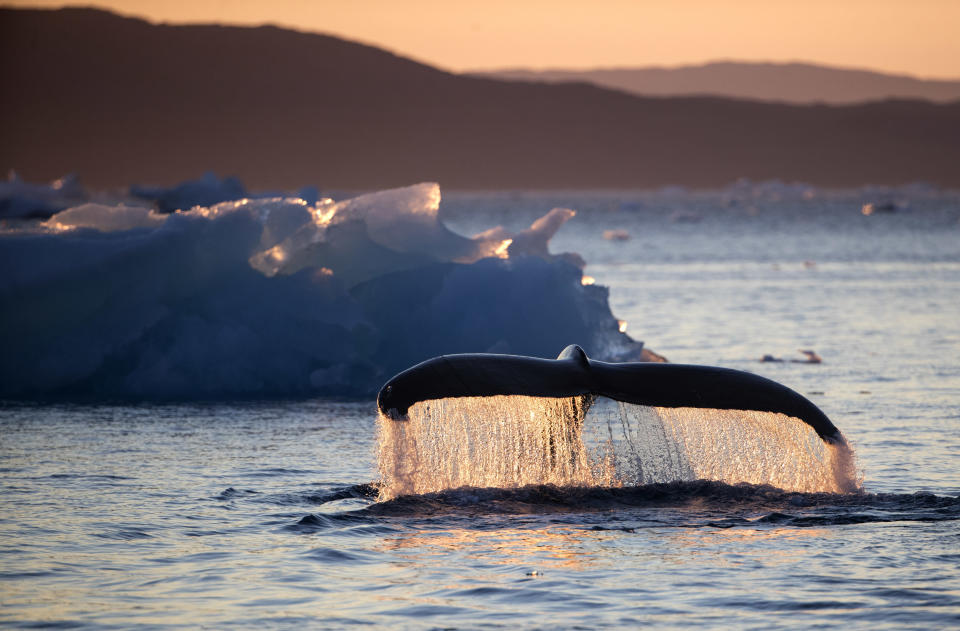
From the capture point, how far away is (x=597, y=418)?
49.8 ft

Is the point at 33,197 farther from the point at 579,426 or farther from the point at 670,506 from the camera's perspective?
the point at 670,506

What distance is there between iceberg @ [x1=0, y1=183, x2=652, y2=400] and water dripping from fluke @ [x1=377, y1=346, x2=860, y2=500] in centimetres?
575

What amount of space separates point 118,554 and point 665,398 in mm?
3851

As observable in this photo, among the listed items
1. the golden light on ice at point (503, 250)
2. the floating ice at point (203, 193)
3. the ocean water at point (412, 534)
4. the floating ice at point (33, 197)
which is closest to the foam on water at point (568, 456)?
the ocean water at point (412, 534)

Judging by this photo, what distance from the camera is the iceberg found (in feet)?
57.4

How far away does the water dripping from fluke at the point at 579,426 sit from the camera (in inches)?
357

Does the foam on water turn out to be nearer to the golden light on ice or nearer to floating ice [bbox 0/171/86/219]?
the golden light on ice

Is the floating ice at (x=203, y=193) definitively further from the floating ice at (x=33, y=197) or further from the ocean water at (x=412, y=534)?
the floating ice at (x=33, y=197)

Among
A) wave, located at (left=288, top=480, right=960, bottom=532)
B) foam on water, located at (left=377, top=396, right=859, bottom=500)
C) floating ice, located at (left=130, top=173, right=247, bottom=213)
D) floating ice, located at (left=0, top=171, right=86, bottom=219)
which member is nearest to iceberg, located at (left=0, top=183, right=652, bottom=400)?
foam on water, located at (left=377, top=396, right=859, bottom=500)

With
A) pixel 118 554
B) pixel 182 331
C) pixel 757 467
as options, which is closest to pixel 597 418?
pixel 757 467

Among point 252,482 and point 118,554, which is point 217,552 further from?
point 252,482

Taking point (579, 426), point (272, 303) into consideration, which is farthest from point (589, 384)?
point (272, 303)

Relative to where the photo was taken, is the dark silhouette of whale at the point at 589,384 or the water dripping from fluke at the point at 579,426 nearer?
the dark silhouette of whale at the point at 589,384

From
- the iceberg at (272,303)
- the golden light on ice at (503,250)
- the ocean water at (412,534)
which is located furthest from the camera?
the golden light on ice at (503,250)
